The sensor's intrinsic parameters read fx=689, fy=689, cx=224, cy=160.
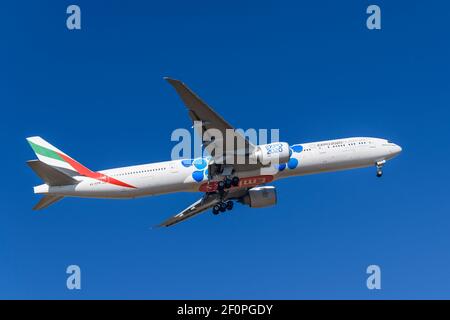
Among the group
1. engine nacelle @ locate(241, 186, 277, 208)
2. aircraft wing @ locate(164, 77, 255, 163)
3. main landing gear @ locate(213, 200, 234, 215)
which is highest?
aircraft wing @ locate(164, 77, 255, 163)

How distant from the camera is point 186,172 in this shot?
167 feet

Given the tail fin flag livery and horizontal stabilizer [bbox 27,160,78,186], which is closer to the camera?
horizontal stabilizer [bbox 27,160,78,186]

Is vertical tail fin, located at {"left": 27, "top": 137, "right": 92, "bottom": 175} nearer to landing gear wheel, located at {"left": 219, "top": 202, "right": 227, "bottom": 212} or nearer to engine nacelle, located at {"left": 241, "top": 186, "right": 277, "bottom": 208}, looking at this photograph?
landing gear wheel, located at {"left": 219, "top": 202, "right": 227, "bottom": 212}

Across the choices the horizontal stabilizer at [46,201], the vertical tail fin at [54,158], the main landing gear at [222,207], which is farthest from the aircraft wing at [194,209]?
the horizontal stabilizer at [46,201]

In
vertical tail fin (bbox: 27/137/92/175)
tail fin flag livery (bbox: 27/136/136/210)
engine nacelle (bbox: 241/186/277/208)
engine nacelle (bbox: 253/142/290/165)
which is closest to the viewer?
tail fin flag livery (bbox: 27/136/136/210)

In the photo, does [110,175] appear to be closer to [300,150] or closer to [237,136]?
[237,136]

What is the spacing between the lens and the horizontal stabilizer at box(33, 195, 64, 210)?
50.3m

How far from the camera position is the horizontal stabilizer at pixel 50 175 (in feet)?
154

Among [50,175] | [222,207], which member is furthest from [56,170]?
[222,207]

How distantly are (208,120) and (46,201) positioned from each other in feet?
44.9

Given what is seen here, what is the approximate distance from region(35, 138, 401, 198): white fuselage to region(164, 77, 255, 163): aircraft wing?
2.53 m

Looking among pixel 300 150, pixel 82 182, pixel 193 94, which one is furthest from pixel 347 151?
pixel 82 182

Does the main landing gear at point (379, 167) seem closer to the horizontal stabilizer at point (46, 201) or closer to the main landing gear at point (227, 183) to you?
the main landing gear at point (227, 183)

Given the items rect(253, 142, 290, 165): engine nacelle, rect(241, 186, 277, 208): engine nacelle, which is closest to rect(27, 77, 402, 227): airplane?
Answer: rect(253, 142, 290, 165): engine nacelle
